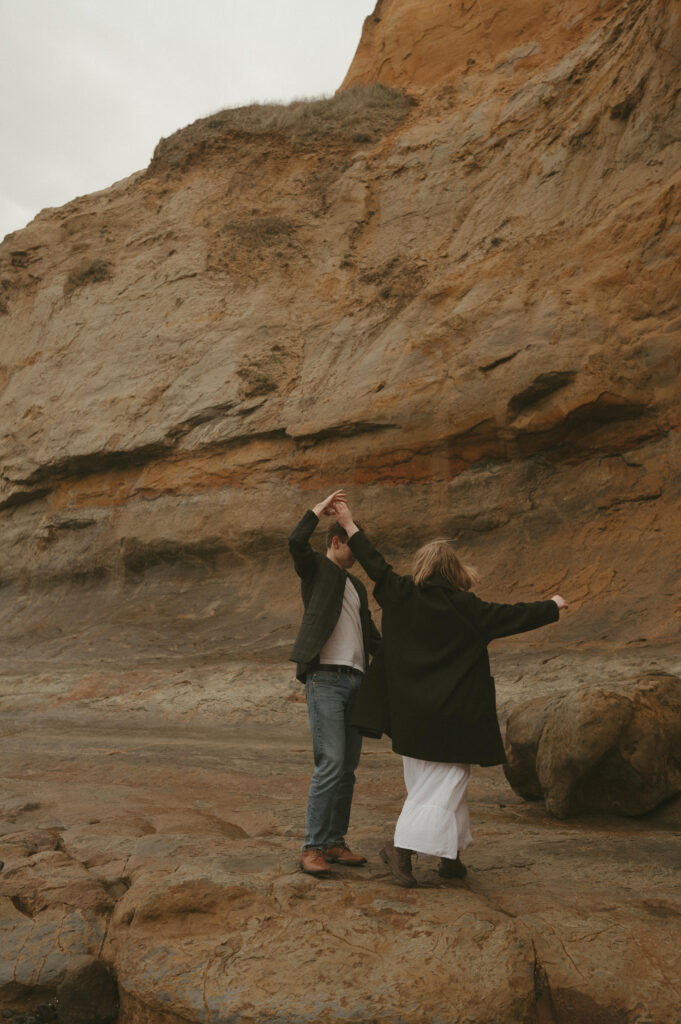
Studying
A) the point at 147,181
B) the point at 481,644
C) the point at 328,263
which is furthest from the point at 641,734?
the point at 147,181

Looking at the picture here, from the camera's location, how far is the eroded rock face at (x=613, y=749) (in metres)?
4.64

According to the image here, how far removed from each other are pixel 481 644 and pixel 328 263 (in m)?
12.8

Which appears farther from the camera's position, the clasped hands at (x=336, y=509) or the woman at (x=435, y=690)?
the clasped hands at (x=336, y=509)

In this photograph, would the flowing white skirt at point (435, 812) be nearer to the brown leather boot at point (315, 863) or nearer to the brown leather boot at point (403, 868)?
the brown leather boot at point (403, 868)

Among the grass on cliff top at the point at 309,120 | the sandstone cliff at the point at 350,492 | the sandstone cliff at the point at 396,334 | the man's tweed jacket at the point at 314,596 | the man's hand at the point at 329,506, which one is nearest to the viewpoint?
the sandstone cliff at the point at 350,492

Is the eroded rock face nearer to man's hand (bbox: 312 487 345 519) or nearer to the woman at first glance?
the woman

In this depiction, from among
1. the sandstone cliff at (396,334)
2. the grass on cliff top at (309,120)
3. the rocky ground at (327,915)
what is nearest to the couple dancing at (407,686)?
the rocky ground at (327,915)

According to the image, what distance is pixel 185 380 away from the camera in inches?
573

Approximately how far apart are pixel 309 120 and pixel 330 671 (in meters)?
16.5

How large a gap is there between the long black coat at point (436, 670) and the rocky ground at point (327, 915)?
0.59 m

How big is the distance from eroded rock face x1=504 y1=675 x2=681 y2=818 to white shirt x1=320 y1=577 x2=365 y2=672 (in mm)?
1496

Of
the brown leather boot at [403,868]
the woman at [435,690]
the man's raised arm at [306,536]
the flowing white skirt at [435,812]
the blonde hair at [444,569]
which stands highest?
the man's raised arm at [306,536]

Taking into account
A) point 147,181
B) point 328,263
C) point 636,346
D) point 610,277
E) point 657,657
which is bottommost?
point 657,657

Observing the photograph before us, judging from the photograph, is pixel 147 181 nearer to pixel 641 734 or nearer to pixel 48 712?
pixel 48 712
